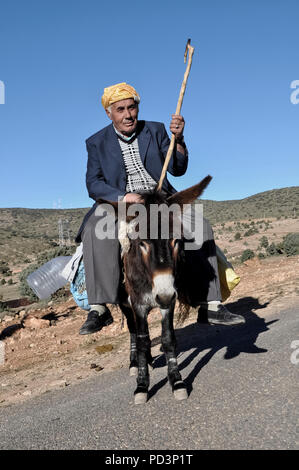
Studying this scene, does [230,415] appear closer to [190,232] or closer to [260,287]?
[190,232]

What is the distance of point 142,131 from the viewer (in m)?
5.38

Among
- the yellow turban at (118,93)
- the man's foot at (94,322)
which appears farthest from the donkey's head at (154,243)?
the yellow turban at (118,93)

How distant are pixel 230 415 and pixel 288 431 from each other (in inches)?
21.5

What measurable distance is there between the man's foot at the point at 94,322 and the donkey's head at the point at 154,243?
0.73 meters

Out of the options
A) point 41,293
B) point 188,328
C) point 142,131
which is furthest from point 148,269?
point 41,293

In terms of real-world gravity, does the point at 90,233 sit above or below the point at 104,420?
above

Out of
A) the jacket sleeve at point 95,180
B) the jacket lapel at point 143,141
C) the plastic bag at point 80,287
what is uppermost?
the jacket lapel at point 143,141

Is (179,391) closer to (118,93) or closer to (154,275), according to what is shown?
(154,275)

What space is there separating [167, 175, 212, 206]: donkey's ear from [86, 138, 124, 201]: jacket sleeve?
0.87 meters

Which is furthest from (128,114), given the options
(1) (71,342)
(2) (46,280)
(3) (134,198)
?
(2) (46,280)

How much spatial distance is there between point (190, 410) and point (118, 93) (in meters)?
3.56

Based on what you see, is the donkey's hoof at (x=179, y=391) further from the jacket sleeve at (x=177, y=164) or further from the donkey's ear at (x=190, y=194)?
the jacket sleeve at (x=177, y=164)

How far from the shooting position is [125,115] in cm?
518

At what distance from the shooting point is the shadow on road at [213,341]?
5.40m
